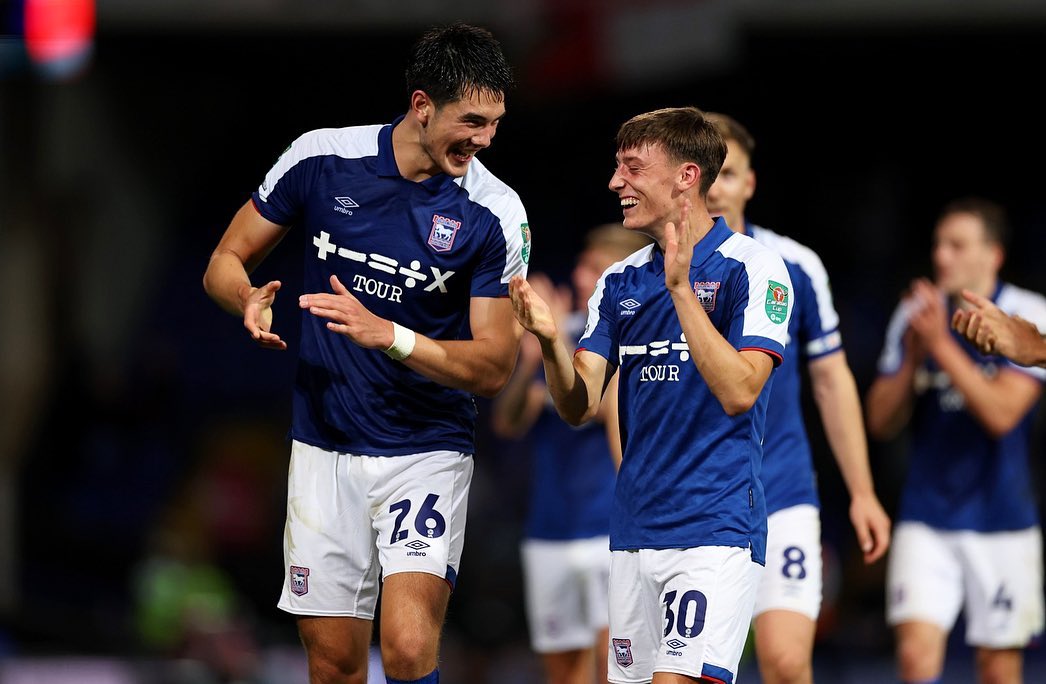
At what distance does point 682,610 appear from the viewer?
4531mm

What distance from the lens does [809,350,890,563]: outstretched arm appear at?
5.84m

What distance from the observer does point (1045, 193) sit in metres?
15.7

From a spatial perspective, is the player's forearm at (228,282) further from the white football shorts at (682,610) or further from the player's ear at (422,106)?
the white football shorts at (682,610)

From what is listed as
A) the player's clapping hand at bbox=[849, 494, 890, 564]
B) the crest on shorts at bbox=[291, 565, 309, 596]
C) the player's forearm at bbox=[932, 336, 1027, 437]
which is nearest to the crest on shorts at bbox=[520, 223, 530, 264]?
the crest on shorts at bbox=[291, 565, 309, 596]

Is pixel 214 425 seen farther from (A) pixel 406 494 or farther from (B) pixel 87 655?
(A) pixel 406 494

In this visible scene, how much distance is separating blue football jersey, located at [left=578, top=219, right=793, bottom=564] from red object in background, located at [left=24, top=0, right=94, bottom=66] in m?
8.09

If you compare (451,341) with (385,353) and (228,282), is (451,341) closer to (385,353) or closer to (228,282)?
(385,353)

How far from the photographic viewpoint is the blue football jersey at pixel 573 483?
25.3 ft

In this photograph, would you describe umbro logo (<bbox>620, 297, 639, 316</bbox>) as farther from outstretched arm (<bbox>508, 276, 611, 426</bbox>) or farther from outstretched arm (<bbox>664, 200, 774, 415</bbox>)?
outstretched arm (<bbox>664, 200, 774, 415</bbox>)

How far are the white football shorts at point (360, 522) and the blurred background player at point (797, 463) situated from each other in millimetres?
1401

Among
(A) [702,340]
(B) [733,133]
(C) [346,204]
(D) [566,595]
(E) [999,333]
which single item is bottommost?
(D) [566,595]

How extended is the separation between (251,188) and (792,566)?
37.4 ft

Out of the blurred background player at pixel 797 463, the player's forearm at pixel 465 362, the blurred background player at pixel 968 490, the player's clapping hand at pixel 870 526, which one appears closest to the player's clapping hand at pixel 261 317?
the player's forearm at pixel 465 362

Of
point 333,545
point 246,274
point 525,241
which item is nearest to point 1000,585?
point 525,241
